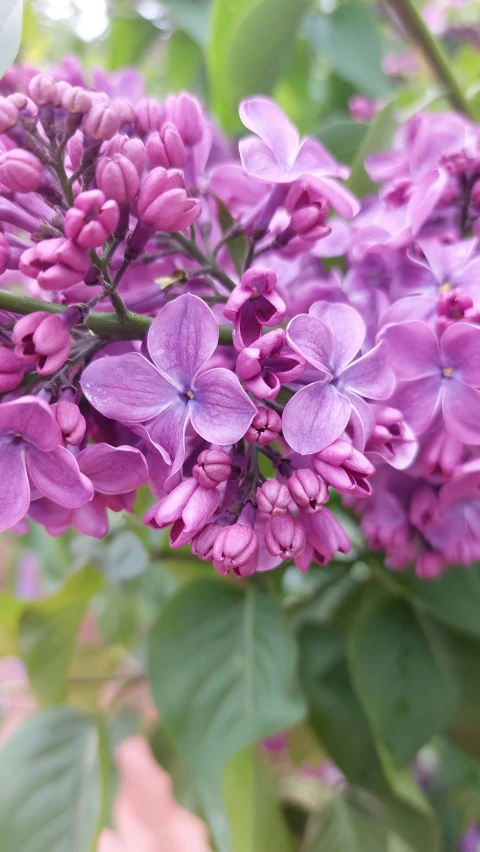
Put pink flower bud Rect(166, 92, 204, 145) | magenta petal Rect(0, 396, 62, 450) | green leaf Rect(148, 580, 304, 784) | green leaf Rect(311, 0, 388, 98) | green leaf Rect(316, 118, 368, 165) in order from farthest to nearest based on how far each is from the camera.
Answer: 1. green leaf Rect(311, 0, 388, 98)
2. green leaf Rect(316, 118, 368, 165)
3. green leaf Rect(148, 580, 304, 784)
4. pink flower bud Rect(166, 92, 204, 145)
5. magenta petal Rect(0, 396, 62, 450)

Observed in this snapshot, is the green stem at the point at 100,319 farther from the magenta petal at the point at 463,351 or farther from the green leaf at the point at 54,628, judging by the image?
the green leaf at the point at 54,628

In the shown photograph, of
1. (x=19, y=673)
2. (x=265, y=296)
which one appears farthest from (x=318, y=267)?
(x=19, y=673)

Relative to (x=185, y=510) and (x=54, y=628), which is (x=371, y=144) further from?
(x=54, y=628)

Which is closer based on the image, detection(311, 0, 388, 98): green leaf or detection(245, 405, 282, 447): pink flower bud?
detection(245, 405, 282, 447): pink flower bud

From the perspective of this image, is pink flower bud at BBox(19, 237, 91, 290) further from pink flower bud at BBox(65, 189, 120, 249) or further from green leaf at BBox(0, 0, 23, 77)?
green leaf at BBox(0, 0, 23, 77)

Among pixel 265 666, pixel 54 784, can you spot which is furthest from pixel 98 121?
pixel 54 784

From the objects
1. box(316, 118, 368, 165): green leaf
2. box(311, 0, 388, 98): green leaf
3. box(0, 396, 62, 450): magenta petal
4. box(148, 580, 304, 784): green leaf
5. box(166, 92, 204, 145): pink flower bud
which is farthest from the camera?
box(311, 0, 388, 98): green leaf

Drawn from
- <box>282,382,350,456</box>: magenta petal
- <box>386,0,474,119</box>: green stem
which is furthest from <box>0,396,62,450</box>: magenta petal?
<box>386,0,474,119</box>: green stem

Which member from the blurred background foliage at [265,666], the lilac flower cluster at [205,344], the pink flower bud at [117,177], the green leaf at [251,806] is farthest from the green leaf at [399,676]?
the pink flower bud at [117,177]
